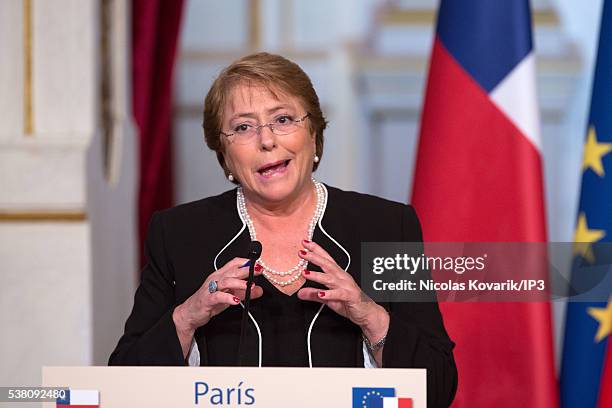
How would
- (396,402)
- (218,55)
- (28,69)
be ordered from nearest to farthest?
1. (396,402)
2. (28,69)
3. (218,55)

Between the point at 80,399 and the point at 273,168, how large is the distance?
69 centimetres

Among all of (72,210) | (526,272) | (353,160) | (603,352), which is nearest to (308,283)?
(526,272)

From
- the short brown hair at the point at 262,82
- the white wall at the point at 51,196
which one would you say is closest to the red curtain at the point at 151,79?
the white wall at the point at 51,196

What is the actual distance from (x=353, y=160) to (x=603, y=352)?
243 centimetres

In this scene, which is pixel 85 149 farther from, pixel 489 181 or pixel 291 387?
pixel 291 387

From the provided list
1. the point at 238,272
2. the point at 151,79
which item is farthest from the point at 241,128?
the point at 151,79

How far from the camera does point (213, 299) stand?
1.94 meters

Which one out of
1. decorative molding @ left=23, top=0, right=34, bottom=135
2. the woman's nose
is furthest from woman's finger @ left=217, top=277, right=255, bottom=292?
decorative molding @ left=23, top=0, right=34, bottom=135

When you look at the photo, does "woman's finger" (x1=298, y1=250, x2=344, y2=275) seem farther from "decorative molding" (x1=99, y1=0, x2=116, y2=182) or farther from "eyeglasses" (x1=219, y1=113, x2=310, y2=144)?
"decorative molding" (x1=99, y1=0, x2=116, y2=182)

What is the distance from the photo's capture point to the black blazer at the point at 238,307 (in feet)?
6.75

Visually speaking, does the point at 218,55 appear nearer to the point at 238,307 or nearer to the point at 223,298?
the point at 238,307

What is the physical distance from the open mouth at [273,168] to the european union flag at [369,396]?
64cm

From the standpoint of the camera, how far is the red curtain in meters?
4.30

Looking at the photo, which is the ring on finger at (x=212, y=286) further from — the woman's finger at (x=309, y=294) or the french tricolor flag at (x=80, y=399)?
the french tricolor flag at (x=80, y=399)
